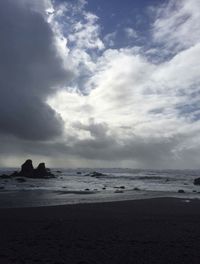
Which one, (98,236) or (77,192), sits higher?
(77,192)

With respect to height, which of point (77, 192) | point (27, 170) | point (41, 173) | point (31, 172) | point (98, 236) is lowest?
point (98, 236)

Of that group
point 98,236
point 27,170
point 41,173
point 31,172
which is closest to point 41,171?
point 41,173

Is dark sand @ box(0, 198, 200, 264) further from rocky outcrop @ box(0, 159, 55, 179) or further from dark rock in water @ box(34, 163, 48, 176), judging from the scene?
dark rock in water @ box(34, 163, 48, 176)

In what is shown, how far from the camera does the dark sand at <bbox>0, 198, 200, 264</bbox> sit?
38.8ft

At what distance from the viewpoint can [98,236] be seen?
15.5 metres

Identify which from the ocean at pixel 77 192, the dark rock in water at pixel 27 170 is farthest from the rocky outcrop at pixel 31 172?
the ocean at pixel 77 192

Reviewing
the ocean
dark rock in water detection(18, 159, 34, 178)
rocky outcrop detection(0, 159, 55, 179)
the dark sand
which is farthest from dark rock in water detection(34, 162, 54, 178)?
the dark sand

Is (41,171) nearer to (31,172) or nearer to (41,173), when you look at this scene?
(41,173)

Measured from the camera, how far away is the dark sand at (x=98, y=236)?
466 inches

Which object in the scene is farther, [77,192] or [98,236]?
[77,192]

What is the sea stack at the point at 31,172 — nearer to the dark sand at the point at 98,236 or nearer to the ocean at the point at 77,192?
the ocean at the point at 77,192

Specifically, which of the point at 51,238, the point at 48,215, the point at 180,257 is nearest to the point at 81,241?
the point at 51,238

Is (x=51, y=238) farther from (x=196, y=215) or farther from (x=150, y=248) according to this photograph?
(x=196, y=215)

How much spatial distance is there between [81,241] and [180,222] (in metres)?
8.31
